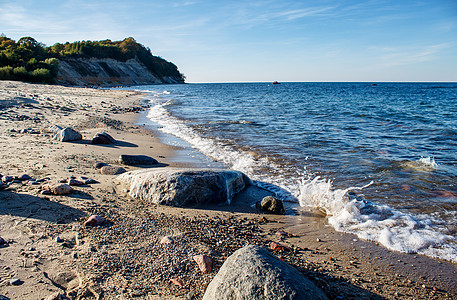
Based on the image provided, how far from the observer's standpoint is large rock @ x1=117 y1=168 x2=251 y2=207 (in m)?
4.54

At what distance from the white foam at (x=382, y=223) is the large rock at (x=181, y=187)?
148cm

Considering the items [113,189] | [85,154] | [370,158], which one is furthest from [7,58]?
[370,158]

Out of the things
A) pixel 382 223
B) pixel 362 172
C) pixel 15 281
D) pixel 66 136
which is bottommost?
pixel 382 223

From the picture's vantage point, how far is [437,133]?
12.0m

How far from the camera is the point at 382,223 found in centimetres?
414

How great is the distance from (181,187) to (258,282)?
2628mm

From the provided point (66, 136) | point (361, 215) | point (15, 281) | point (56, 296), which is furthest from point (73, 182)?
point (361, 215)

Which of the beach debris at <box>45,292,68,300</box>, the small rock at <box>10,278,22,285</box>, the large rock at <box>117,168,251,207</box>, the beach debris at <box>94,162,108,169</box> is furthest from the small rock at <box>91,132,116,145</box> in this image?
the beach debris at <box>45,292,68,300</box>

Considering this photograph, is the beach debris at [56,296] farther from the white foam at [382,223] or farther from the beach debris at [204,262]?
the white foam at [382,223]

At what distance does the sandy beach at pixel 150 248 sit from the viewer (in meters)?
2.56

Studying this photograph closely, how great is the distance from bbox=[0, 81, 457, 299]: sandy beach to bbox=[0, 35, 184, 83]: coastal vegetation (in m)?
30.0

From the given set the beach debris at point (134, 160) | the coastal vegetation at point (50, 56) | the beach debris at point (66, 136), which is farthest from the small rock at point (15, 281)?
the coastal vegetation at point (50, 56)

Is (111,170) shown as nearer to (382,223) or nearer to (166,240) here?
(166,240)

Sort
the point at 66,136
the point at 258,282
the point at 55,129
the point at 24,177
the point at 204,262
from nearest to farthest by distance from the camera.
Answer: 1. the point at 258,282
2. the point at 204,262
3. the point at 24,177
4. the point at 66,136
5. the point at 55,129
